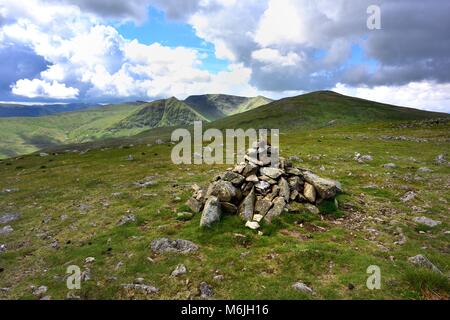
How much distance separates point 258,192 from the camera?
2133cm

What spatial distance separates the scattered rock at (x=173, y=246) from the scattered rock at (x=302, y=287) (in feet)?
19.3

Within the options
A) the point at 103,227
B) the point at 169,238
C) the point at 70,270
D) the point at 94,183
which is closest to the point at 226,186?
the point at 169,238

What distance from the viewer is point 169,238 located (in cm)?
1820

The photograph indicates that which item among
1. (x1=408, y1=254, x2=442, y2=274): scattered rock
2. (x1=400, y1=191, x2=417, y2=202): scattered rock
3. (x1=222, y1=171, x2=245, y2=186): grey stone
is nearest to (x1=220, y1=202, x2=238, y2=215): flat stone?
(x1=222, y1=171, x2=245, y2=186): grey stone

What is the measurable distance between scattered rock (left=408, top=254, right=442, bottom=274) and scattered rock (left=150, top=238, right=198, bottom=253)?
1086 centimetres

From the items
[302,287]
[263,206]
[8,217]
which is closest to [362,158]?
[263,206]

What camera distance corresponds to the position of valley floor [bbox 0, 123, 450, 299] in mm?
13297

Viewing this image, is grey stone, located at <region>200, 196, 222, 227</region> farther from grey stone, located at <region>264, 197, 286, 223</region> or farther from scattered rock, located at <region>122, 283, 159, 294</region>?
scattered rock, located at <region>122, 283, 159, 294</region>

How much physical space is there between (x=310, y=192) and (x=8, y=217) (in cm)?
2427

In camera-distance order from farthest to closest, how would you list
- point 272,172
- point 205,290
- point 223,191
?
point 272,172 < point 223,191 < point 205,290

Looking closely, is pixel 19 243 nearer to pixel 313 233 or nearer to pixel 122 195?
pixel 122 195

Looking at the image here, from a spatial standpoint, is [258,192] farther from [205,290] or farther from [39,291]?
[39,291]

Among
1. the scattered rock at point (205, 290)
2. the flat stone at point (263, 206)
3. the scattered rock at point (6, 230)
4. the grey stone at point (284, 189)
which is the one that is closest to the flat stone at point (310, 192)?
the grey stone at point (284, 189)
